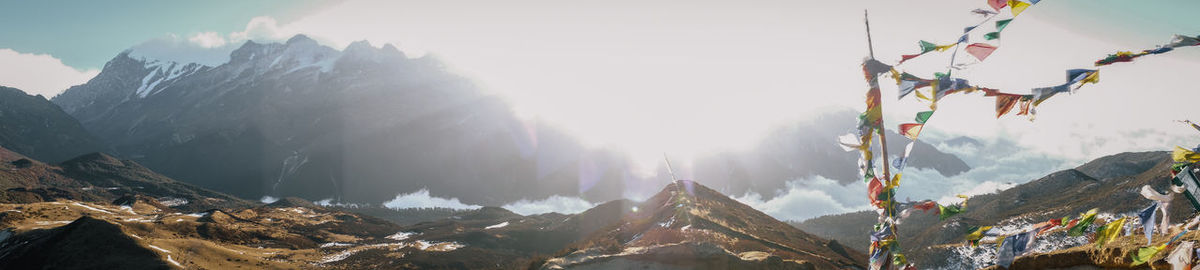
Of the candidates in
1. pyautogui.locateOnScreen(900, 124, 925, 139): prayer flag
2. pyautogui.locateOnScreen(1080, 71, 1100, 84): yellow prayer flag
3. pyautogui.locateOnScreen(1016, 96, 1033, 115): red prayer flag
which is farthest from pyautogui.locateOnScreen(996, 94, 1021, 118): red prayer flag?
pyautogui.locateOnScreen(900, 124, 925, 139): prayer flag

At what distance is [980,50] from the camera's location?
8570 millimetres

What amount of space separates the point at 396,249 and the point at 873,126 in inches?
3110

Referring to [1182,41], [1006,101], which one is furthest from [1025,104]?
[1182,41]

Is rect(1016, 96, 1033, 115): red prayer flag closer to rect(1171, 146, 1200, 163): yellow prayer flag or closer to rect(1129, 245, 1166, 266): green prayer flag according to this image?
rect(1171, 146, 1200, 163): yellow prayer flag

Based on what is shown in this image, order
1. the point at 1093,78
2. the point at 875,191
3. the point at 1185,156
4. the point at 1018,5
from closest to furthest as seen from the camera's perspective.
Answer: the point at 1093,78, the point at 1185,156, the point at 1018,5, the point at 875,191

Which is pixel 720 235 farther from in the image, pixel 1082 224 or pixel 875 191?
pixel 1082 224

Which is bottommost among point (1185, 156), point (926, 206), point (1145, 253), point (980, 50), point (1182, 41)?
point (1145, 253)

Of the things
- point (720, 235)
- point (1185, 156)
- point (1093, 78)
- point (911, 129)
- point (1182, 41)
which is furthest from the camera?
point (720, 235)

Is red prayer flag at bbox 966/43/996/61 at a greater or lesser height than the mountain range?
greater

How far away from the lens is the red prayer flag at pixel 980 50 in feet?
27.9

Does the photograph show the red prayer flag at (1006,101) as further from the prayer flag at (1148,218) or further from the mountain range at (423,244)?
the mountain range at (423,244)

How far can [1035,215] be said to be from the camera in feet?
401

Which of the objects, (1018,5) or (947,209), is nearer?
(1018,5)

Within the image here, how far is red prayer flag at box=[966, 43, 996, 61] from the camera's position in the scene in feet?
27.9
